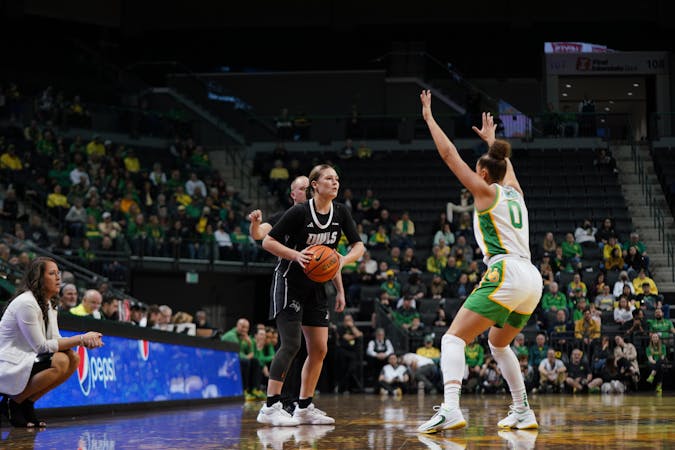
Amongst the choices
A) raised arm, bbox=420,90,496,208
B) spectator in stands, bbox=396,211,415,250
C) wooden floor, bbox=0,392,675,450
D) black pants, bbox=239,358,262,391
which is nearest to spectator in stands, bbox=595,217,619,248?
spectator in stands, bbox=396,211,415,250

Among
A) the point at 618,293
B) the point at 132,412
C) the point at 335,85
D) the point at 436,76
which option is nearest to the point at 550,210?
the point at 618,293

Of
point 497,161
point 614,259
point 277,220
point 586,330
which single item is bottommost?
point 586,330

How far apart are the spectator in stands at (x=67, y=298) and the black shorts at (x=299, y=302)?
4791 mm

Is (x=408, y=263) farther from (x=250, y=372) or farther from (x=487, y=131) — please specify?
(x=487, y=131)

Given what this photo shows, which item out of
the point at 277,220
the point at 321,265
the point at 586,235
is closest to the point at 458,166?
the point at 321,265

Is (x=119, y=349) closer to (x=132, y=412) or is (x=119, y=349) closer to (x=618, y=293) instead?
(x=132, y=412)

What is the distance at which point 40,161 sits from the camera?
23125 mm

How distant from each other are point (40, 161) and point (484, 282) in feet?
60.8

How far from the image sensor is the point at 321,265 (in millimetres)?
7293

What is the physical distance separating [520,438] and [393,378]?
1175 cm

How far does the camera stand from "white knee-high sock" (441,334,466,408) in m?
6.46

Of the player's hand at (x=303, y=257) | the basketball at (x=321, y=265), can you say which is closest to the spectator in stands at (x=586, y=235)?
the basketball at (x=321, y=265)

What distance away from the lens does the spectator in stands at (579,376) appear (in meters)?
17.4

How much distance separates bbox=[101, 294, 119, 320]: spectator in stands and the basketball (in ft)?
20.1
